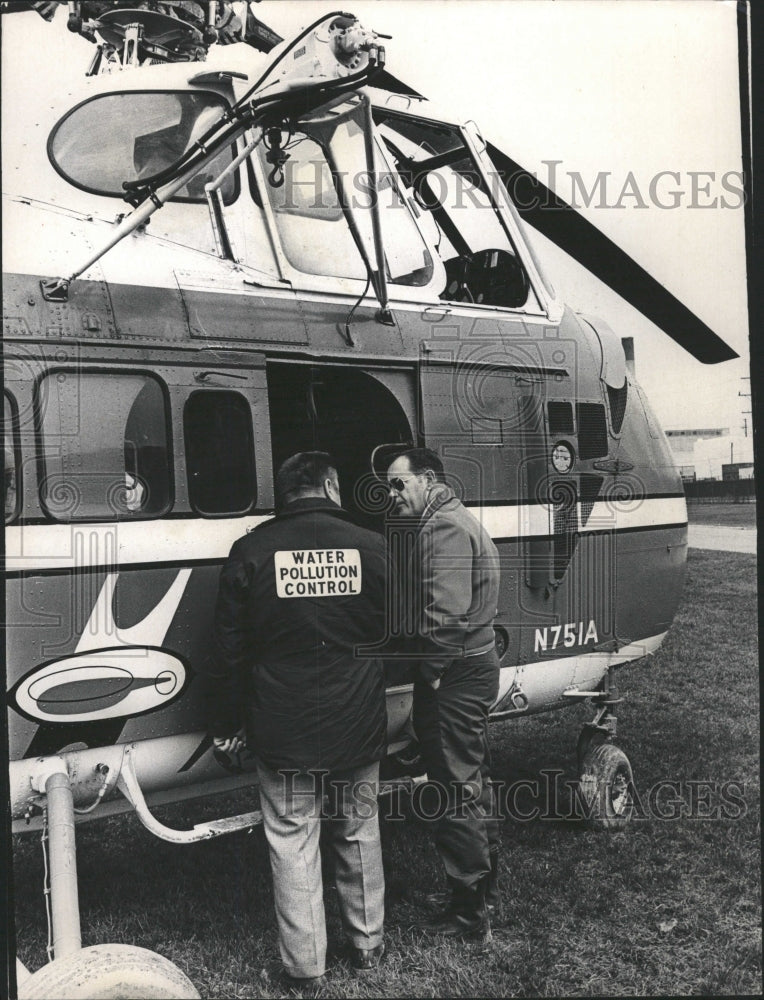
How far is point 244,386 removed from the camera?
13.0 ft

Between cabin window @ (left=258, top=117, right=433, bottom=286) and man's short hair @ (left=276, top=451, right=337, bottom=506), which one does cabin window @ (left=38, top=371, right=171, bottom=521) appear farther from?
cabin window @ (left=258, top=117, right=433, bottom=286)

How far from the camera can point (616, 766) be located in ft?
17.9

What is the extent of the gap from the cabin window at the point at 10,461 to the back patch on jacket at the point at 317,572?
3.35ft

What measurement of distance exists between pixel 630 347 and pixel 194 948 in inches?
166

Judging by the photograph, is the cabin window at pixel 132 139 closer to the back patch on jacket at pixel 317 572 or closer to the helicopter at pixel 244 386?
the helicopter at pixel 244 386

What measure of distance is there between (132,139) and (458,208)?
7.16ft

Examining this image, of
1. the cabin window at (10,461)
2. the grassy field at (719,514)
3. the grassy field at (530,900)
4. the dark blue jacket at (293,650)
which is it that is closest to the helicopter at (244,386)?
the cabin window at (10,461)

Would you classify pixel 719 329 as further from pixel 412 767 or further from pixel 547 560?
pixel 412 767

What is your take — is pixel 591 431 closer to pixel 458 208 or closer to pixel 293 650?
pixel 458 208

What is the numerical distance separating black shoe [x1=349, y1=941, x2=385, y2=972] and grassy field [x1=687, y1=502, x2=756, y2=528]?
266 cm

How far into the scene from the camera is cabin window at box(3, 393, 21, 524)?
3400 millimetres

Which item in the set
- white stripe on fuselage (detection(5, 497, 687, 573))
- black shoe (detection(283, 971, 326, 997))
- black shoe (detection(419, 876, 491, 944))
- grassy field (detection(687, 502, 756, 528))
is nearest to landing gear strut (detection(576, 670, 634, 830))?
grassy field (detection(687, 502, 756, 528))

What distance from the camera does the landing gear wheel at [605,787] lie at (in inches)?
211

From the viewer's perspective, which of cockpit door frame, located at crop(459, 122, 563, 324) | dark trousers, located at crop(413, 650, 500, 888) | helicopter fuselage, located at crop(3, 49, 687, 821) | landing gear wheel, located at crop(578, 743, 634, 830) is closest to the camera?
helicopter fuselage, located at crop(3, 49, 687, 821)
